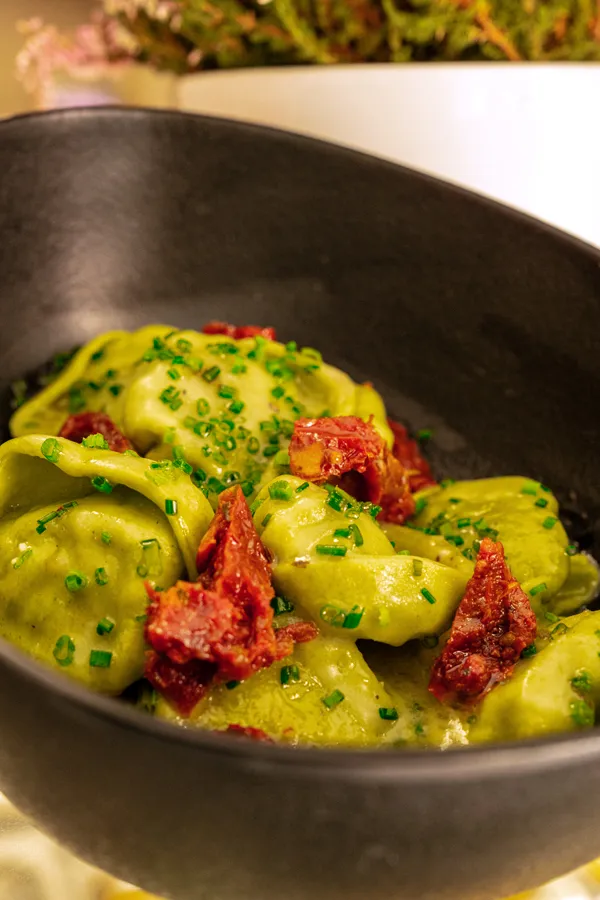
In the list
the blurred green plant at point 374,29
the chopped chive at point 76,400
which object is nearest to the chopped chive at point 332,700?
the chopped chive at point 76,400

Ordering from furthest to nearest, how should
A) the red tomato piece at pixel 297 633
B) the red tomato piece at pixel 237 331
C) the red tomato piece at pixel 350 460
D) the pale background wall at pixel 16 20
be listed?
1. the pale background wall at pixel 16 20
2. the red tomato piece at pixel 237 331
3. the red tomato piece at pixel 350 460
4. the red tomato piece at pixel 297 633

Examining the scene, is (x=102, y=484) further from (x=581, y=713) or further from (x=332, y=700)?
(x=581, y=713)

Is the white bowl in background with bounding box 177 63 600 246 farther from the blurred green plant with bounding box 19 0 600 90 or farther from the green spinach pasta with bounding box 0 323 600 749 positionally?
the green spinach pasta with bounding box 0 323 600 749

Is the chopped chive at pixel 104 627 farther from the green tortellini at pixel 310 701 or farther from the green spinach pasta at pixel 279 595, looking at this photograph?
the green tortellini at pixel 310 701

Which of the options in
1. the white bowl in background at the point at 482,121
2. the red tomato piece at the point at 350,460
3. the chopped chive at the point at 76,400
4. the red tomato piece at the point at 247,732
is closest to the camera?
the red tomato piece at the point at 247,732

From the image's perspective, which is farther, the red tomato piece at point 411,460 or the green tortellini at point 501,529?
the red tomato piece at point 411,460
